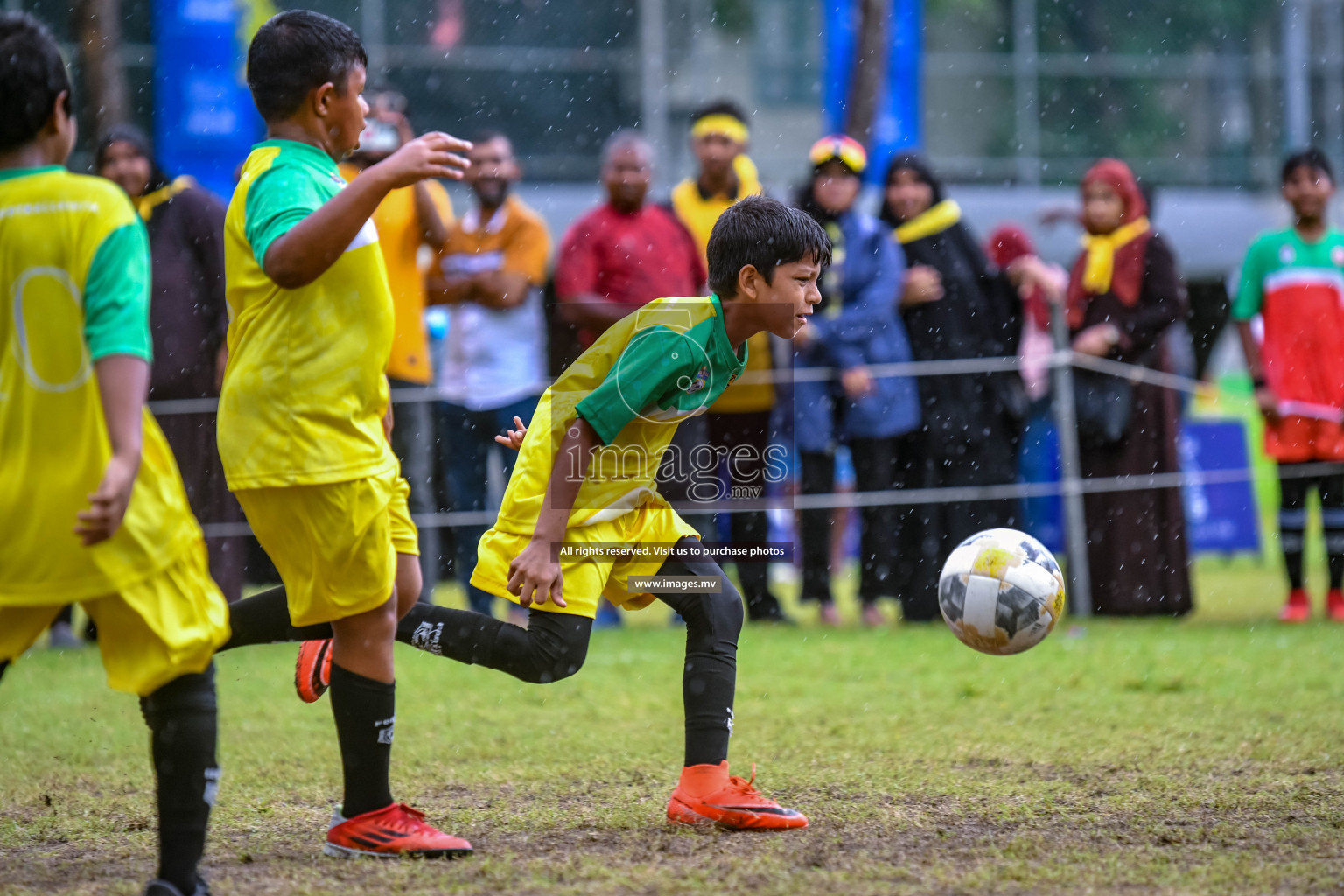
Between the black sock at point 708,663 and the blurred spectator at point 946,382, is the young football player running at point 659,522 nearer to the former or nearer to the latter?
the black sock at point 708,663

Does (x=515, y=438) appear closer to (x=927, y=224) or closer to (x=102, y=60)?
(x=927, y=224)

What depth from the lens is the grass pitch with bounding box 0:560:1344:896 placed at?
317 centimetres

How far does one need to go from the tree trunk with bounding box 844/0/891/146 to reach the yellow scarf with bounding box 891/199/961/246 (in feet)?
14.6

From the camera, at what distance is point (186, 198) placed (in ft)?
23.7

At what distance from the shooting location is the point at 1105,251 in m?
8.46

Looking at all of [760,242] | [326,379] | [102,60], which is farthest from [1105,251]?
[102,60]

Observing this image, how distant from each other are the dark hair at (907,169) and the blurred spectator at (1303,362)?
6.03 ft

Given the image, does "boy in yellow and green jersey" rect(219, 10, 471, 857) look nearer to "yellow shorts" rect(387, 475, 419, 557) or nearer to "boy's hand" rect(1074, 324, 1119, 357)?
"yellow shorts" rect(387, 475, 419, 557)

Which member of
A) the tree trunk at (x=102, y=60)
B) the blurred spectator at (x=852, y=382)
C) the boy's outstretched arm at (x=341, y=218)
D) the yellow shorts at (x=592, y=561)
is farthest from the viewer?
the tree trunk at (x=102, y=60)

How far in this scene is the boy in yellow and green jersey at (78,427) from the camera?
2.70 metres

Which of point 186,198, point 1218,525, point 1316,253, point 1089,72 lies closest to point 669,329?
point 186,198

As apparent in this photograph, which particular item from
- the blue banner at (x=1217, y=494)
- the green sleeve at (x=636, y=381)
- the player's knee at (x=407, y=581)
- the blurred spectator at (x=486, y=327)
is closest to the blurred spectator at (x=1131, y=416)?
the blurred spectator at (x=486, y=327)

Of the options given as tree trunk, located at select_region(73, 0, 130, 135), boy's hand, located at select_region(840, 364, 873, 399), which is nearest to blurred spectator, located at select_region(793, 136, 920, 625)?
boy's hand, located at select_region(840, 364, 873, 399)

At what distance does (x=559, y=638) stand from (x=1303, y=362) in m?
6.08
